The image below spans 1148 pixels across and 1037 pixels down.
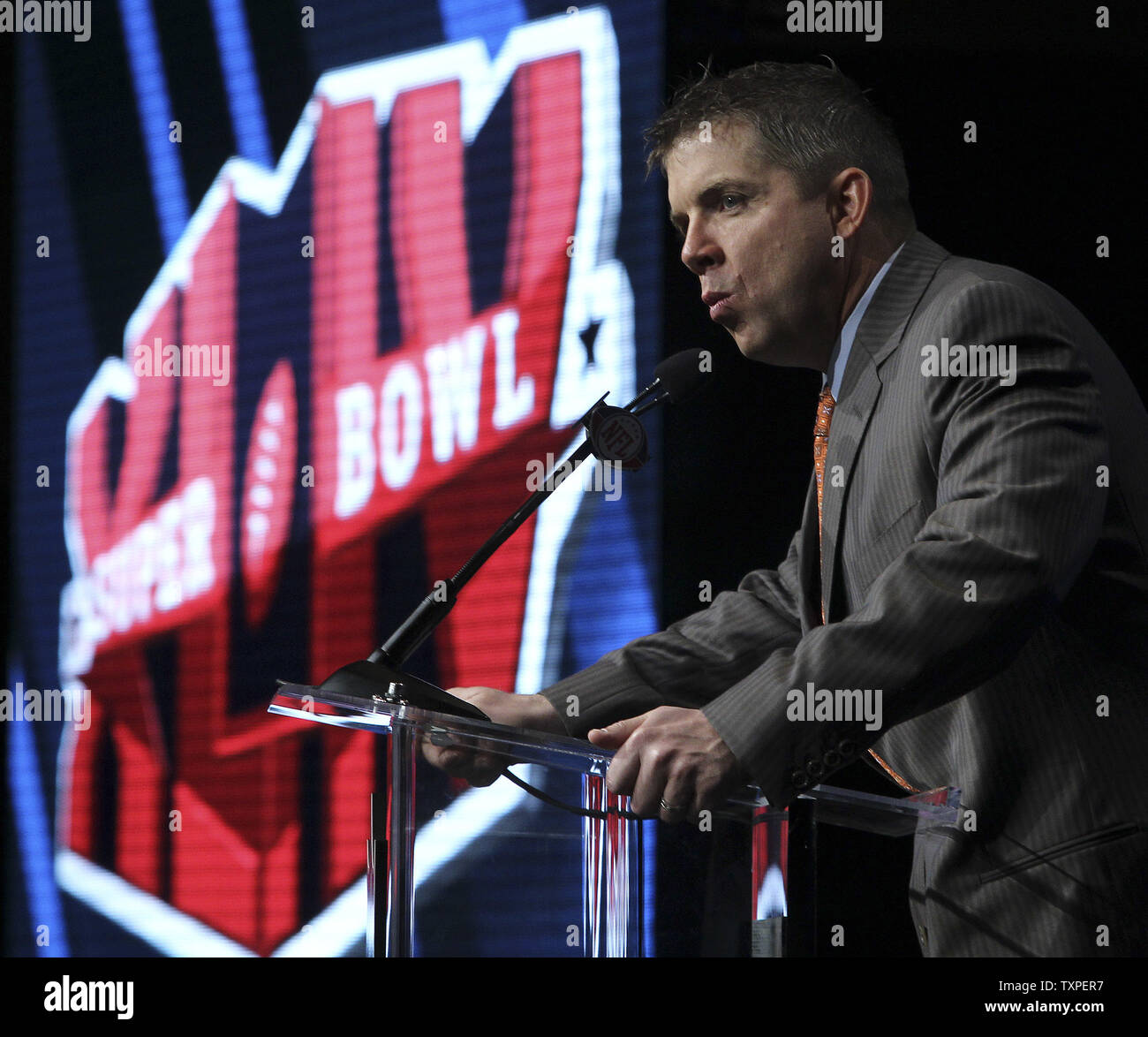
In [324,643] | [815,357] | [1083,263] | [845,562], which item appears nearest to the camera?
[845,562]

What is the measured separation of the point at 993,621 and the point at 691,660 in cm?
73

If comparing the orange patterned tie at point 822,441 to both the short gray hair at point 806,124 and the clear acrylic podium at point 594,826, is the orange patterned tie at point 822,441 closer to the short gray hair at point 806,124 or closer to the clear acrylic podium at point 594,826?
the short gray hair at point 806,124

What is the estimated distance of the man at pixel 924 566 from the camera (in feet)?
4.62
